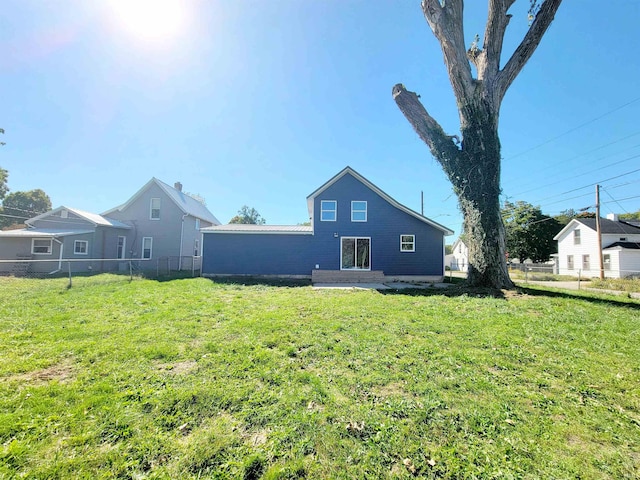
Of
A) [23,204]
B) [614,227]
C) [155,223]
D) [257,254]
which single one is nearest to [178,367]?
[257,254]

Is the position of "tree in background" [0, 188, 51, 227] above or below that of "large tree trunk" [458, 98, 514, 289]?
above

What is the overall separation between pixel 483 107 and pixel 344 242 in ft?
29.5

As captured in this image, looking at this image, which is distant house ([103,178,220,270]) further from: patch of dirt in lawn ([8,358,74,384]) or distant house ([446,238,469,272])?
distant house ([446,238,469,272])

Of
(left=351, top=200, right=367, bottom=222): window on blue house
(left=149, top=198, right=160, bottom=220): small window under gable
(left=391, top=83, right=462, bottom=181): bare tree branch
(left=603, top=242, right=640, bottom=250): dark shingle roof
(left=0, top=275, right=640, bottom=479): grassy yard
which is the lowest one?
(left=0, top=275, right=640, bottom=479): grassy yard

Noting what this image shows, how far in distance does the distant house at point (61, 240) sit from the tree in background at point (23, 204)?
2456cm

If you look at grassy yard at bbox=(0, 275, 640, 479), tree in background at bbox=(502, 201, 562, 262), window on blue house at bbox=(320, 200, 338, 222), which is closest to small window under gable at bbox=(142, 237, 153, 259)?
window on blue house at bbox=(320, 200, 338, 222)

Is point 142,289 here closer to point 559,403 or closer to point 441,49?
point 559,403

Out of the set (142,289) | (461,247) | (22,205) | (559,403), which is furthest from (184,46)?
(461,247)

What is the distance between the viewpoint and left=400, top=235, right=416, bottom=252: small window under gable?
50.7 ft

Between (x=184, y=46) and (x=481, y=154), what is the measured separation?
12.1 meters

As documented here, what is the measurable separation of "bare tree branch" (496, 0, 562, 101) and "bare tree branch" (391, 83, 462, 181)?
2585 millimetres

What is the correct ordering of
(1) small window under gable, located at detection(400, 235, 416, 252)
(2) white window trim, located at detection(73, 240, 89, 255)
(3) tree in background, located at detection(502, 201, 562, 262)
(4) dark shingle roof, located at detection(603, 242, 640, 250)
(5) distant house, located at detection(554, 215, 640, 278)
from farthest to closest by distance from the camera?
(3) tree in background, located at detection(502, 201, 562, 262), (4) dark shingle roof, located at detection(603, 242, 640, 250), (5) distant house, located at detection(554, 215, 640, 278), (2) white window trim, located at detection(73, 240, 89, 255), (1) small window under gable, located at detection(400, 235, 416, 252)

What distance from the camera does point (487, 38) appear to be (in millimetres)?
11297

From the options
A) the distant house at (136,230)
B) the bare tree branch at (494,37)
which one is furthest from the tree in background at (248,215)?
the bare tree branch at (494,37)
